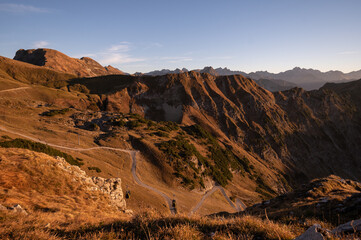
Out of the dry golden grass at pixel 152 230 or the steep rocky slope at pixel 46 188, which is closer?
the dry golden grass at pixel 152 230

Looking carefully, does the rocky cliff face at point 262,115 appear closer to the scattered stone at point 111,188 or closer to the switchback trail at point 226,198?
the switchback trail at point 226,198

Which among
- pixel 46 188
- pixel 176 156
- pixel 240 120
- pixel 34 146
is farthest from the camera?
pixel 240 120

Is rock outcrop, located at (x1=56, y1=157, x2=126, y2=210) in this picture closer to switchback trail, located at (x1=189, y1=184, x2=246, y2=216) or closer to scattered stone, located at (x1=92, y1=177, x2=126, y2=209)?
scattered stone, located at (x1=92, y1=177, x2=126, y2=209)

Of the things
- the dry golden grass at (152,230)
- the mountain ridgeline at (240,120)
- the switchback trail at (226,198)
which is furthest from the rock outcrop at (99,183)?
the mountain ridgeline at (240,120)

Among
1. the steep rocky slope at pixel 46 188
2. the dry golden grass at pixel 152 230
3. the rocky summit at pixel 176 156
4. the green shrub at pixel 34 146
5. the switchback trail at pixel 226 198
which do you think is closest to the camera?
the dry golden grass at pixel 152 230

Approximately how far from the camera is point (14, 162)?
1641cm

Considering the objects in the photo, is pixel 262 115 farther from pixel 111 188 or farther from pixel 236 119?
pixel 111 188

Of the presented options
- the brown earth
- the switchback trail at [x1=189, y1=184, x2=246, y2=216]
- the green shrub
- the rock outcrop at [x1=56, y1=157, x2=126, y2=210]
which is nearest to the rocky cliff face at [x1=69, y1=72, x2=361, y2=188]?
the brown earth

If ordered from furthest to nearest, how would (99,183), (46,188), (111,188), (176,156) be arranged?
1. (176,156)
2. (111,188)
3. (99,183)
4. (46,188)

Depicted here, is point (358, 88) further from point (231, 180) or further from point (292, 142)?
point (231, 180)

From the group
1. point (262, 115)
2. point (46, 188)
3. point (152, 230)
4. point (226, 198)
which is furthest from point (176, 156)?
point (262, 115)

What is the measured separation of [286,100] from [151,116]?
94700 millimetres

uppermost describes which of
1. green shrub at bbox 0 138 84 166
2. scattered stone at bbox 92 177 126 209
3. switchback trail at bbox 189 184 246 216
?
green shrub at bbox 0 138 84 166

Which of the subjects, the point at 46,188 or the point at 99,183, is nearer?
the point at 46,188
